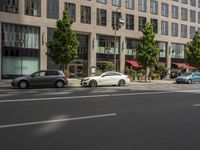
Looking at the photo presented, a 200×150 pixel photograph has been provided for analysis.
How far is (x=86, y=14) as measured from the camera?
162ft

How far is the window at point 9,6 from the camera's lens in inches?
1636

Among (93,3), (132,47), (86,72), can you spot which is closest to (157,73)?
(132,47)

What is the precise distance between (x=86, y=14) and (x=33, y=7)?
26.6 ft

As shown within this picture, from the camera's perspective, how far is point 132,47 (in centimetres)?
5591

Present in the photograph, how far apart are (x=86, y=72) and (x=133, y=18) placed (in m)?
11.8

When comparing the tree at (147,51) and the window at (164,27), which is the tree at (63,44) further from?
the window at (164,27)

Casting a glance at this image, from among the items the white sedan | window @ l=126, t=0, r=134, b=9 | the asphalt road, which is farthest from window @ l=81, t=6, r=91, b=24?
the asphalt road

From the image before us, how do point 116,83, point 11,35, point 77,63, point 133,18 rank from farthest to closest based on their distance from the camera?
point 133,18
point 77,63
point 11,35
point 116,83

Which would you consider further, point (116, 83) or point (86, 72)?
point (86, 72)

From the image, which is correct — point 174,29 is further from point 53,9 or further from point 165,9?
point 53,9

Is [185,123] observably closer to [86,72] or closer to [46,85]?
[46,85]

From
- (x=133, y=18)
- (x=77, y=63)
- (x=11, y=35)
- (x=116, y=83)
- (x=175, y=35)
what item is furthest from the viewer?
(x=175, y=35)

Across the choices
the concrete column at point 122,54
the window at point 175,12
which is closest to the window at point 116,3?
the concrete column at point 122,54

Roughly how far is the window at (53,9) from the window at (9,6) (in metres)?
4.35
